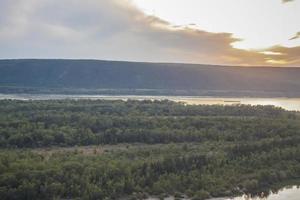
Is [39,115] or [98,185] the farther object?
[39,115]

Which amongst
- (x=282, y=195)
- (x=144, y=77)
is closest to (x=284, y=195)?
(x=282, y=195)

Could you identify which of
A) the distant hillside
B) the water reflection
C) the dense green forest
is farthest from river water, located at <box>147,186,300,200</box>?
the distant hillside

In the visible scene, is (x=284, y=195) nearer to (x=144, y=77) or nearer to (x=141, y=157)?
(x=141, y=157)

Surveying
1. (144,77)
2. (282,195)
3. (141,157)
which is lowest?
(282,195)

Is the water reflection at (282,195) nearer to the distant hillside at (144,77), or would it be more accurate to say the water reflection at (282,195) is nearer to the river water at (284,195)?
the river water at (284,195)

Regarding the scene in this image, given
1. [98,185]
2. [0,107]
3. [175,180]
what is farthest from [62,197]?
[0,107]

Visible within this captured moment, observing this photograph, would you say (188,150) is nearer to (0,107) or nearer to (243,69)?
(0,107)

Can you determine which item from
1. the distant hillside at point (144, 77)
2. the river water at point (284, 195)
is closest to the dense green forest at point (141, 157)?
the river water at point (284, 195)

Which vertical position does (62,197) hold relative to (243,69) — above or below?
below
